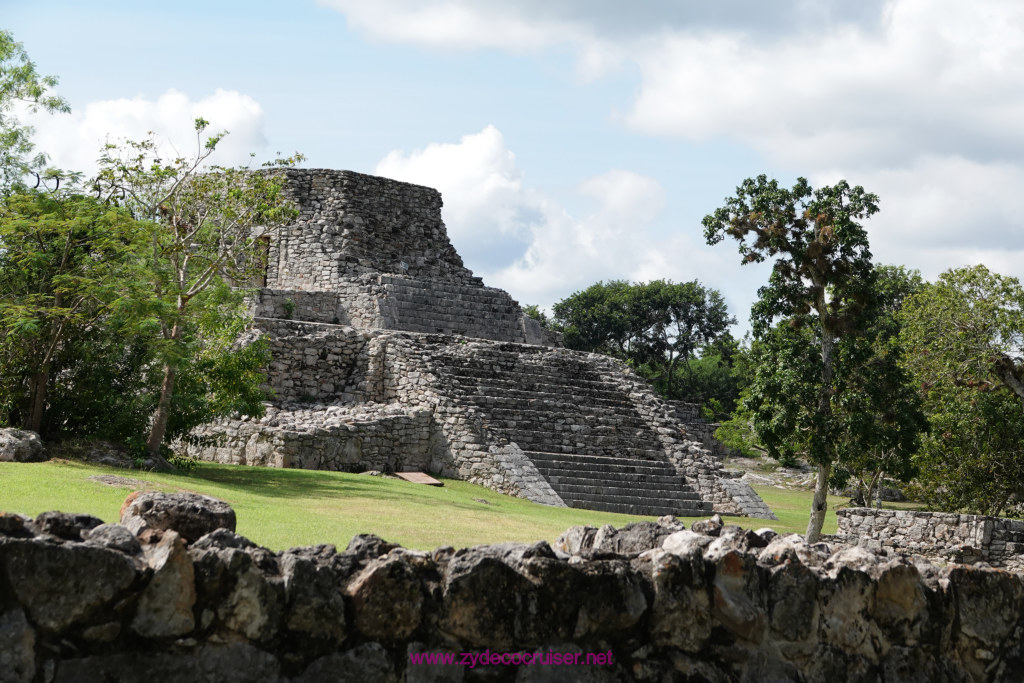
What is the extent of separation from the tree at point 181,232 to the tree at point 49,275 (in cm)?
45

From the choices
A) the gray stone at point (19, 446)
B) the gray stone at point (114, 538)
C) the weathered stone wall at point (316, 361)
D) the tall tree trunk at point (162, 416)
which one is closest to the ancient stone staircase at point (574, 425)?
the weathered stone wall at point (316, 361)

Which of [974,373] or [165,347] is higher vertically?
[974,373]

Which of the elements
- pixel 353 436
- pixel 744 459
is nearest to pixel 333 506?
pixel 353 436

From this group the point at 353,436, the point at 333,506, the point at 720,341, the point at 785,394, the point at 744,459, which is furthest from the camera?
the point at 720,341

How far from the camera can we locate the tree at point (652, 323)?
157 feet

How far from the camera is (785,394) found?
45.0 feet

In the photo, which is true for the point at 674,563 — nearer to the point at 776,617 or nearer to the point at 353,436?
the point at 776,617

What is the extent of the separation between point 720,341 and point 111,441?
3829 centimetres

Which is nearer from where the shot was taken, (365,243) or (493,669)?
(493,669)

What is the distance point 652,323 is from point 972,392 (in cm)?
3121

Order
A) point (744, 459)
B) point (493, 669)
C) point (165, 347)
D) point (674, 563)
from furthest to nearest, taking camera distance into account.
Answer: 1. point (744, 459)
2. point (165, 347)
3. point (674, 563)
4. point (493, 669)

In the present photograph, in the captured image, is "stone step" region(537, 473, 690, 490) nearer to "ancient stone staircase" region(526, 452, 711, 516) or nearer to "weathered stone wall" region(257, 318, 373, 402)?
"ancient stone staircase" region(526, 452, 711, 516)

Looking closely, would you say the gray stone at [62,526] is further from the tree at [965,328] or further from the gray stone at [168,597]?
the tree at [965,328]

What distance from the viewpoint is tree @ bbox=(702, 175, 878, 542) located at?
13.7 metres
